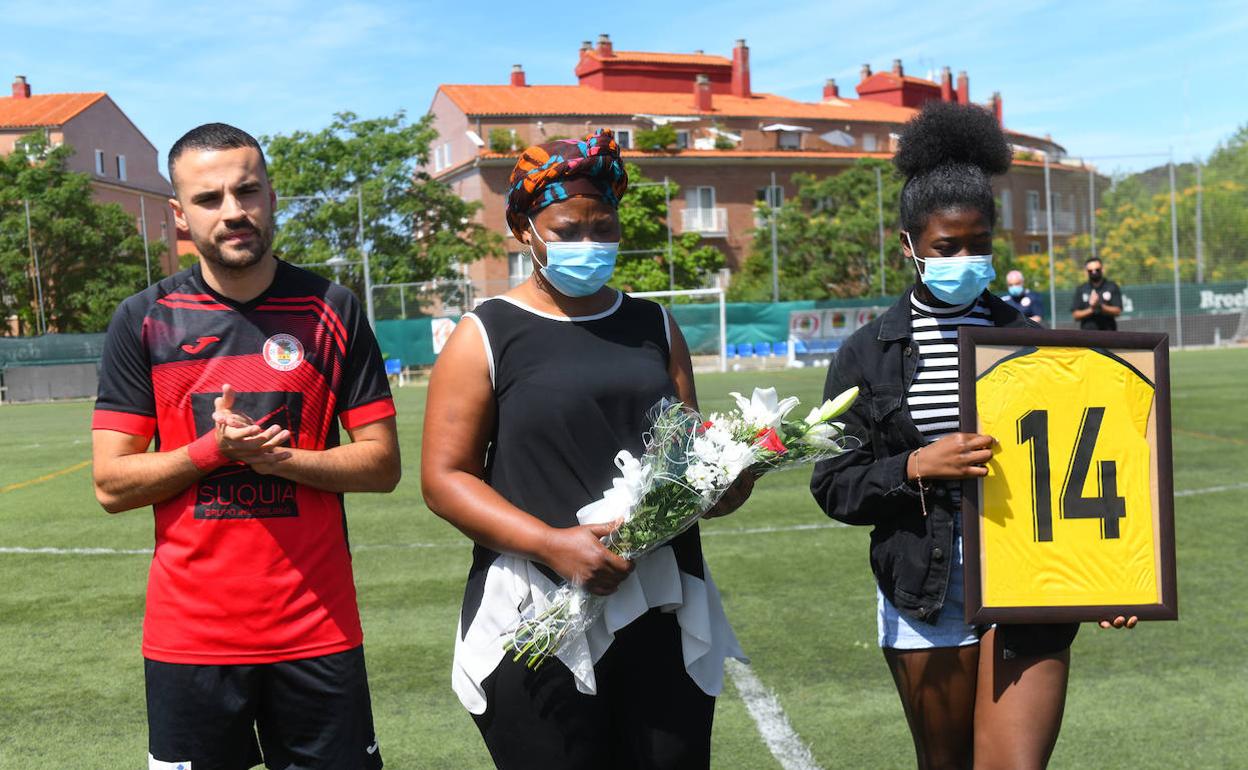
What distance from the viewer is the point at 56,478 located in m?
13.9

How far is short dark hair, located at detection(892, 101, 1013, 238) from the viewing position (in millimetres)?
3197

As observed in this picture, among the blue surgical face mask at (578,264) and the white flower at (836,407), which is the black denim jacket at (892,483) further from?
the blue surgical face mask at (578,264)

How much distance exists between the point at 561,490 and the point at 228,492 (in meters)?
0.81

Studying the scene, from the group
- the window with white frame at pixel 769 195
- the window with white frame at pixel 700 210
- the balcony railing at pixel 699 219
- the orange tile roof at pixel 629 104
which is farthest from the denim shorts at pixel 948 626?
the orange tile roof at pixel 629 104

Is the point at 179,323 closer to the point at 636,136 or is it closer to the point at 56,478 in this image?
the point at 56,478

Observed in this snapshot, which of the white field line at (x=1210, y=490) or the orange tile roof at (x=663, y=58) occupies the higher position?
the orange tile roof at (x=663, y=58)

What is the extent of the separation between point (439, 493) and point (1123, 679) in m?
3.95

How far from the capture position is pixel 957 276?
10.3 feet

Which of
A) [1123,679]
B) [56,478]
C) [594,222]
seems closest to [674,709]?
[594,222]

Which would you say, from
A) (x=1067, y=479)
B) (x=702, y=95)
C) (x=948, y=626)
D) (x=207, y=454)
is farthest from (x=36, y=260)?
(x=1067, y=479)

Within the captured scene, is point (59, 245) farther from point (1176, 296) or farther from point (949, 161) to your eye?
point (949, 161)

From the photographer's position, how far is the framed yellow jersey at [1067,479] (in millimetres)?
3041

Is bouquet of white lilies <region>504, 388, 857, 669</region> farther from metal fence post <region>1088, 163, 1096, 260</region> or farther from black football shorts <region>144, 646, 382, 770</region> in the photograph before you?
metal fence post <region>1088, 163, 1096, 260</region>

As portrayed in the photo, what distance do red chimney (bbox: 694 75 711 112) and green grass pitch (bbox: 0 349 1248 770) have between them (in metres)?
63.0
